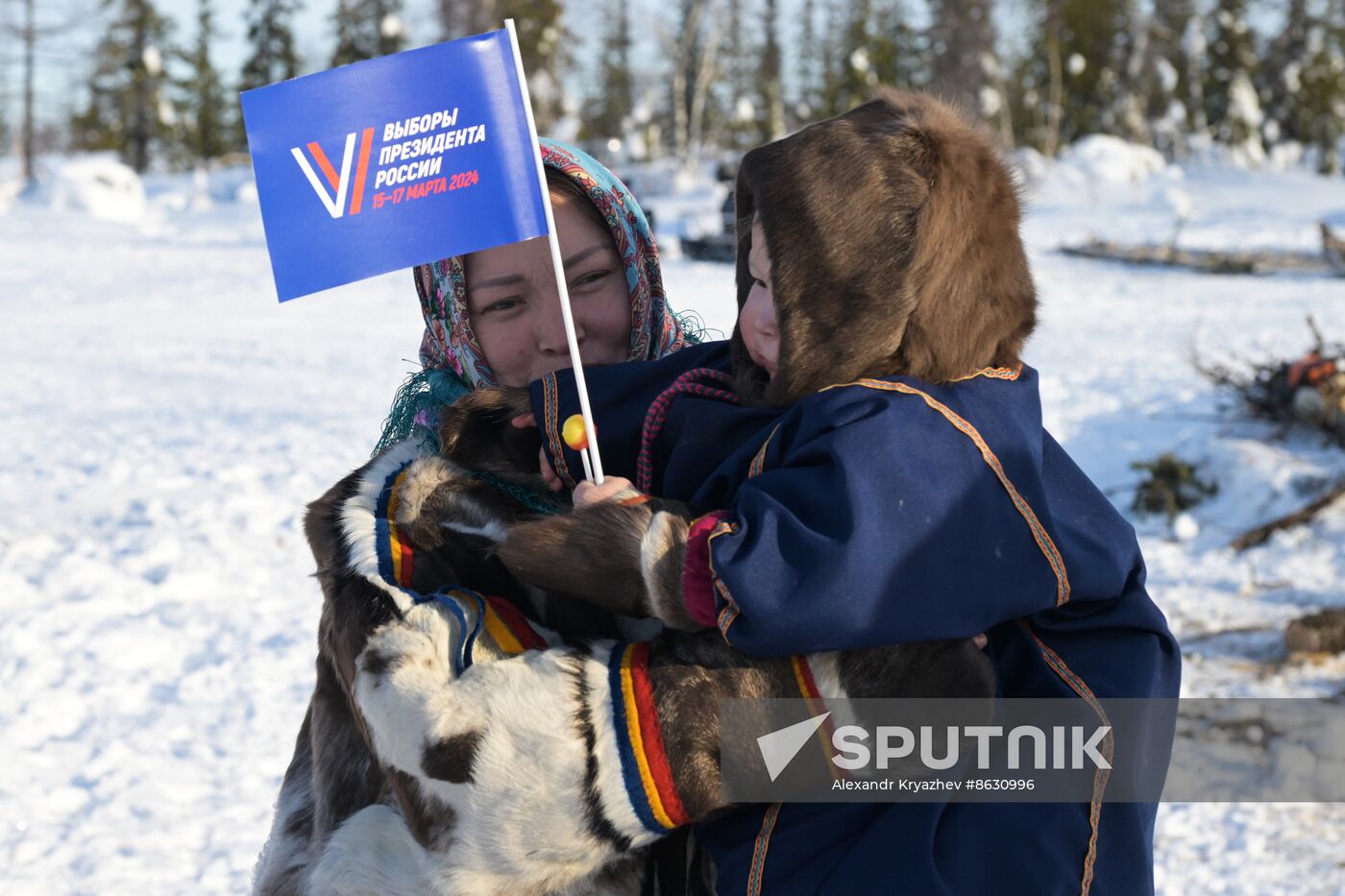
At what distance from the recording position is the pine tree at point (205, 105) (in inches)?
1636

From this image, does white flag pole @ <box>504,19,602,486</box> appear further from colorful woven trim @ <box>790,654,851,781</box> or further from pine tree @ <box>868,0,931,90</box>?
pine tree @ <box>868,0,931,90</box>

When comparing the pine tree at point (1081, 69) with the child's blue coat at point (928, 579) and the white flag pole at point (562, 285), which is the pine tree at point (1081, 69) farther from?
the child's blue coat at point (928, 579)

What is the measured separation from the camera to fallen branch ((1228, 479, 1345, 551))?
275 inches

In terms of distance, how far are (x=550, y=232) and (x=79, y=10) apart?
3270 centimetres

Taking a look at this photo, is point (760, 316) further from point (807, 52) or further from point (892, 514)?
point (807, 52)

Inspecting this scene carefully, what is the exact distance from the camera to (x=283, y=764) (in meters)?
4.62

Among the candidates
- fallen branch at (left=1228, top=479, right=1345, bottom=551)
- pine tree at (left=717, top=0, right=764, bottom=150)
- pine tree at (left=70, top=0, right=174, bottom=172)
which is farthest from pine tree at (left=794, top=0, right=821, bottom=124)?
fallen branch at (left=1228, top=479, right=1345, bottom=551)

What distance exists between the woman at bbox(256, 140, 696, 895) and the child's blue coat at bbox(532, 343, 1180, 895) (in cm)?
33

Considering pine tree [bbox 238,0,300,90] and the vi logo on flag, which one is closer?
the vi logo on flag

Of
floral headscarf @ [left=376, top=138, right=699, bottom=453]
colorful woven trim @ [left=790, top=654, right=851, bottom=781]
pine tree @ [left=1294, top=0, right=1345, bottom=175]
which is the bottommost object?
colorful woven trim @ [left=790, top=654, right=851, bottom=781]

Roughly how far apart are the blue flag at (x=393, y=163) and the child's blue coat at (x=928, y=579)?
1.53 ft

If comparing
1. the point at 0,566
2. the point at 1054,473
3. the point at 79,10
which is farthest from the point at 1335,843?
the point at 79,10

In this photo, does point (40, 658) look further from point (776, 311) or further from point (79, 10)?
point (79, 10)

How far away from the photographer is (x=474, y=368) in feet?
7.32
